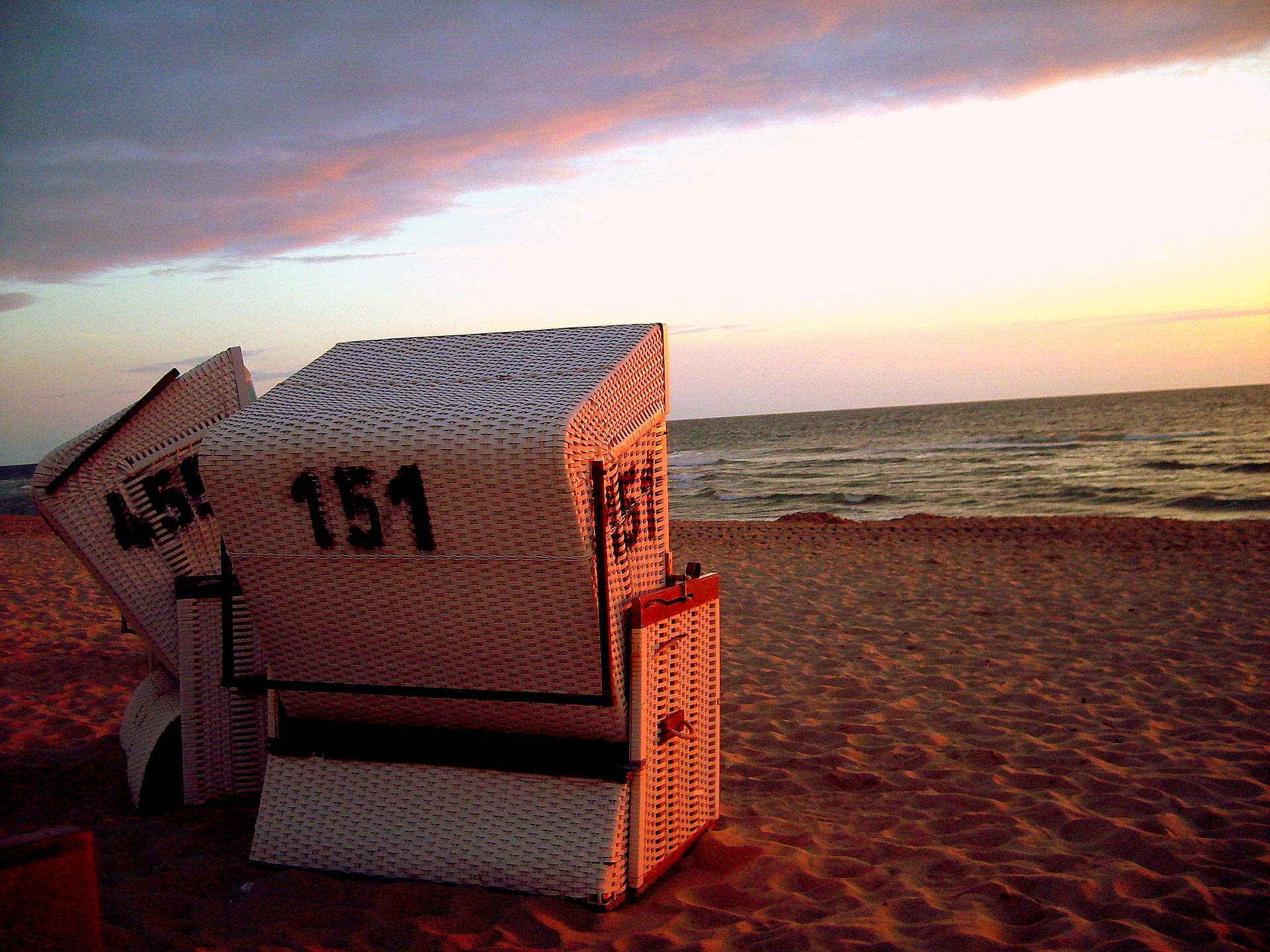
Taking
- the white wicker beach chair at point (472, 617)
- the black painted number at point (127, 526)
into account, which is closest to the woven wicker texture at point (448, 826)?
the white wicker beach chair at point (472, 617)

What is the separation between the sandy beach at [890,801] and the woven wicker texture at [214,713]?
11 centimetres

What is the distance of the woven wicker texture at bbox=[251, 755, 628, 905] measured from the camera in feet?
8.45

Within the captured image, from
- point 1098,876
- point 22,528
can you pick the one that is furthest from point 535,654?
point 22,528

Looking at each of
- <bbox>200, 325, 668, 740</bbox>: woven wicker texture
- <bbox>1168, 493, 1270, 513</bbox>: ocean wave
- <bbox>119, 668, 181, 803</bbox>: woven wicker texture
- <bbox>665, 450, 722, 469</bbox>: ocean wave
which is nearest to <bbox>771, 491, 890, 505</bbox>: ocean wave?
<bbox>1168, 493, 1270, 513</bbox>: ocean wave

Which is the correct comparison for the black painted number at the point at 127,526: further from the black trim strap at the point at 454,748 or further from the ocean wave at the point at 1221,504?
the ocean wave at the point at 1221,504

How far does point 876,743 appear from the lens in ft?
13.6

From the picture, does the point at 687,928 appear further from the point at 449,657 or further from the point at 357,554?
the point at 357,554

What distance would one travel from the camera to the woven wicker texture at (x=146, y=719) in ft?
11.1

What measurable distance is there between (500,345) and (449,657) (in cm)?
110

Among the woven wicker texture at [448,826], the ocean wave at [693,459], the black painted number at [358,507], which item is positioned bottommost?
the ocean wave at [693,459]

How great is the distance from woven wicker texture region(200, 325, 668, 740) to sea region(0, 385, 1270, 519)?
1115mm

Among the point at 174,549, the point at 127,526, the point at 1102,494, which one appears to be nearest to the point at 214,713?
the point at 174,549

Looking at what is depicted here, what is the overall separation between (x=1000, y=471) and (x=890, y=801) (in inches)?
1047

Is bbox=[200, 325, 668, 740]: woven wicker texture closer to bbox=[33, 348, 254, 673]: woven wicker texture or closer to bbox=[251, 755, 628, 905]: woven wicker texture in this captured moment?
bbox=[251, 755, 628, 905]: woven wicker texture
